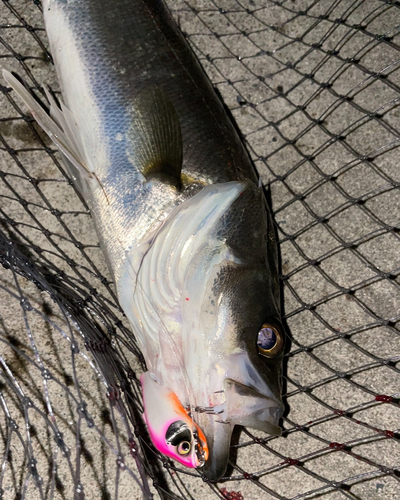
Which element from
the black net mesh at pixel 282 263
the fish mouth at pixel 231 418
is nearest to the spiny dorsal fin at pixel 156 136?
the black net mesh at pixel 282 263

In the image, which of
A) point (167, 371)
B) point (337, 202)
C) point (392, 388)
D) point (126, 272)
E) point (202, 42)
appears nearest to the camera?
point (167, 371)

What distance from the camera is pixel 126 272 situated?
70.2 inches

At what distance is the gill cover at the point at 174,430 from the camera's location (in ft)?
5.36

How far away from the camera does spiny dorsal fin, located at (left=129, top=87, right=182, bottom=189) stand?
1757 millimetres

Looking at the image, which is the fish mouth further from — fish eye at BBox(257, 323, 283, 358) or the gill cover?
fish eye at BBox(257, 323, 283, 358)

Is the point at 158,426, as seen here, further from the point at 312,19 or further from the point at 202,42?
the point at 312,19

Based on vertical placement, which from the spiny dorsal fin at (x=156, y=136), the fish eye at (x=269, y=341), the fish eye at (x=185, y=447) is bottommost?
the fish eye at (x=185, y=447)

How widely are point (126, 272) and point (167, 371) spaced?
42cm

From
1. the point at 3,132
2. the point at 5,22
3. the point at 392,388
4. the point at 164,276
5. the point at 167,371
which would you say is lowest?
the point at 392,388

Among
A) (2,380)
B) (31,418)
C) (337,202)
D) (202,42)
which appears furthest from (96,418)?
(202,42)

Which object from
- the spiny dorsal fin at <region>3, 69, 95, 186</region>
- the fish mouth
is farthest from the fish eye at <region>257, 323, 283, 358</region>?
the spiny dorsal fin at <region>3, 69, 95, 186</region>

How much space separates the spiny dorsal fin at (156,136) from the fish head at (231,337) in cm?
30

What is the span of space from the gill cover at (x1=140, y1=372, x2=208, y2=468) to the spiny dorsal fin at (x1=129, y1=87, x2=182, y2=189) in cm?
82

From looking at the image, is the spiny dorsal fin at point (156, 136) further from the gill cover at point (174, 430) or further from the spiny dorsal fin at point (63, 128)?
the gill cover at point (174, 430)
